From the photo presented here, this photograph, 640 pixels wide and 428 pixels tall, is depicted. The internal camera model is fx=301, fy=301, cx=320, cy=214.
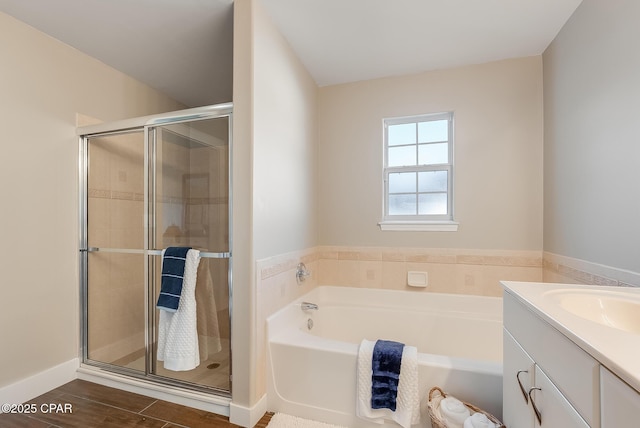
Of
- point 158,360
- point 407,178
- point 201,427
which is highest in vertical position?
point 407,178

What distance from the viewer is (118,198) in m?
2.32

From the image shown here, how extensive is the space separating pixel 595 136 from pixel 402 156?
134 centimetres

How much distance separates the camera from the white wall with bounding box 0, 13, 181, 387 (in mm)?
1823

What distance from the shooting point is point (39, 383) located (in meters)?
1.94

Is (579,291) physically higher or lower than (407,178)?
lower

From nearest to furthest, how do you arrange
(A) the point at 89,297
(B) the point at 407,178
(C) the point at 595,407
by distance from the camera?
(C) the point at 595,407, (A) the point at 89,297, (B) the point at 407,178

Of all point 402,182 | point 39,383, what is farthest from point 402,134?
point 39,383

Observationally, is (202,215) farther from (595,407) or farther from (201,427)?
(595,407)

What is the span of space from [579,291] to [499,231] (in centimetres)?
134

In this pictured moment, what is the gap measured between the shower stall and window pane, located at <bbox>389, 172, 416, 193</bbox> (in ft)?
5.10

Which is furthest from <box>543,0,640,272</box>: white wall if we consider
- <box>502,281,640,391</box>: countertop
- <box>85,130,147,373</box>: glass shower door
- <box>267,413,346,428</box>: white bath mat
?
<box>85,130,147,373</box>: glass shower door

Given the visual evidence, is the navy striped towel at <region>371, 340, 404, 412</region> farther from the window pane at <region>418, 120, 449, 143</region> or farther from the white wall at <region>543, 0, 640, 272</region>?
the window pane at <region>418, 120, 449, 143</region>

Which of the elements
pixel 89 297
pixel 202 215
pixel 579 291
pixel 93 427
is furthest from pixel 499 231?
pixel 89 297

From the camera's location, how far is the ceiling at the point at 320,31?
1826 mm
